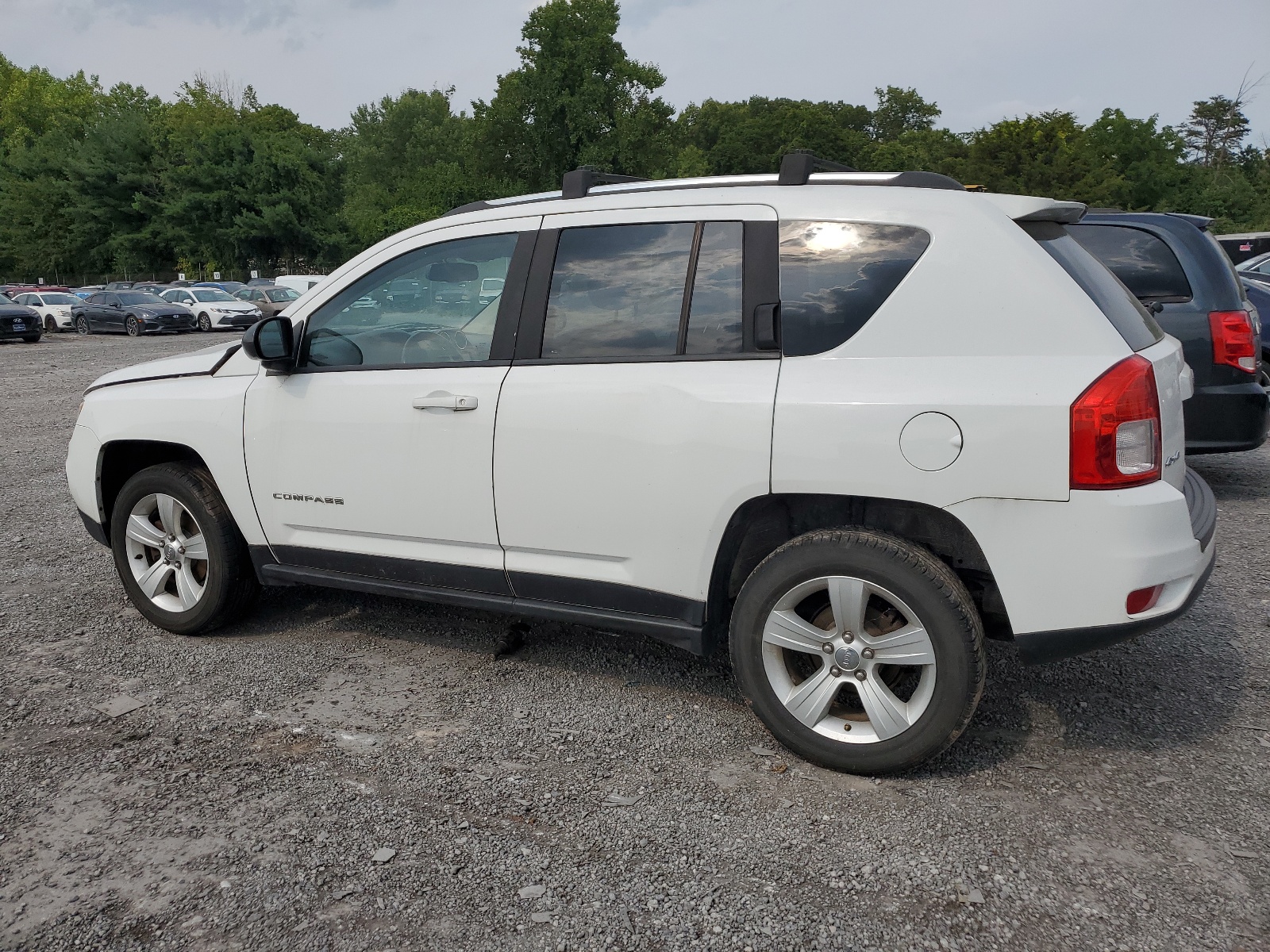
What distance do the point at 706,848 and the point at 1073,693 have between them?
1825 mm

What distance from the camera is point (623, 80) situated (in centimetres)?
7081

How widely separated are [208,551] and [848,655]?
288 centimetres

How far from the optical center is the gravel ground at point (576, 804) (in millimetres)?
2615

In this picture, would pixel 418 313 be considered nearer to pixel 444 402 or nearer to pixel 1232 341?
pixel 444 402

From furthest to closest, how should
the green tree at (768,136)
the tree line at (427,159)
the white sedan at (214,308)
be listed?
the green tree at (768,136) → the tree line at (427,159) → the white sedan at (214,308)

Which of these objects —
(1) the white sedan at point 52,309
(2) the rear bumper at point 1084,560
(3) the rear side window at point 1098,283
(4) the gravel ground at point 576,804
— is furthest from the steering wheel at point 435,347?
(1) the white sedan at point 52,309

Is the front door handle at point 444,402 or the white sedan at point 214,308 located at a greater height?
the front door handle at point 444,402

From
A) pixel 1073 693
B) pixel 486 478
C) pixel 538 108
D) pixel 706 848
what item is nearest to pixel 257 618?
pixel 486 478

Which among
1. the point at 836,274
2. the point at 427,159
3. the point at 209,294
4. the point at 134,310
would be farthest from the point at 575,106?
the point at 836,274

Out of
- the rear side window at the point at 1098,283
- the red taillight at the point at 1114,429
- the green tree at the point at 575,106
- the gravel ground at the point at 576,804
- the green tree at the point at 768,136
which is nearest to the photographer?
the gravel ground at the point at 576,804

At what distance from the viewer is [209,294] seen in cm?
3500

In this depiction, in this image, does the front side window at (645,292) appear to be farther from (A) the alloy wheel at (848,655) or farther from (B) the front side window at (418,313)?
(A) the alloy wheel at (848,655)

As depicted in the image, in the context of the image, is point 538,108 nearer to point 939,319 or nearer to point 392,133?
point 392,133

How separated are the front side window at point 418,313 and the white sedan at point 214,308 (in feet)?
104
